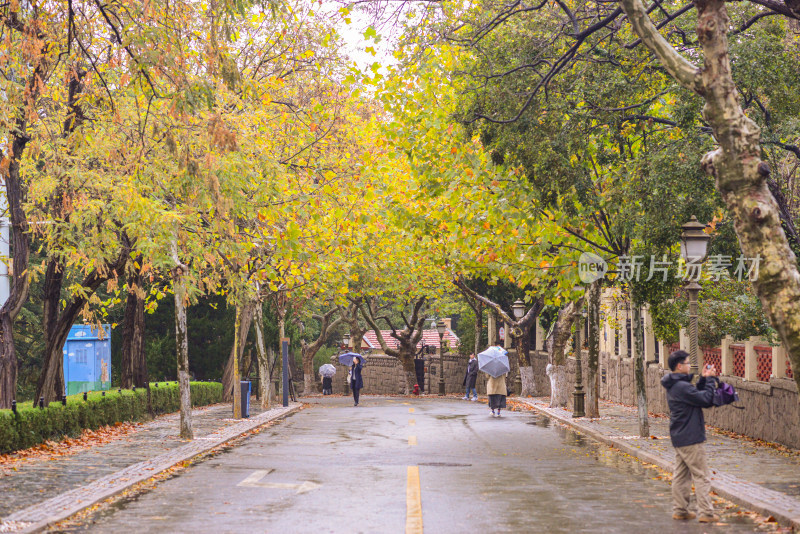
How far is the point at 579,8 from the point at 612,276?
7247 millimetres

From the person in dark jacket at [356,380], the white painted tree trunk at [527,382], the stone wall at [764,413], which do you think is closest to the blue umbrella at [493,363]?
the stone wall at [764,413]

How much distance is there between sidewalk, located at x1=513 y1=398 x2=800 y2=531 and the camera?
10375mm

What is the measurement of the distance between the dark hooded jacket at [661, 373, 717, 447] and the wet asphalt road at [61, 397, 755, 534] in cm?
87

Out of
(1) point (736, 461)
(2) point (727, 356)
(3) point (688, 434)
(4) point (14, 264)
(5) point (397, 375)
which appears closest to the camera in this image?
(3) point (688, 434)

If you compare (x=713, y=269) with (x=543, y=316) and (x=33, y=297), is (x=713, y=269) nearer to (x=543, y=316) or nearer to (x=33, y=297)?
(x=543, y=316)

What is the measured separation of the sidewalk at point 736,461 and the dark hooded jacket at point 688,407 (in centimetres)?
118

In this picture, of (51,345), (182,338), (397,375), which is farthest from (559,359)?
(397,375)

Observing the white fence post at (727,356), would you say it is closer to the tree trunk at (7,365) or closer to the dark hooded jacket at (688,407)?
the dark hooded jacket at (688,407)

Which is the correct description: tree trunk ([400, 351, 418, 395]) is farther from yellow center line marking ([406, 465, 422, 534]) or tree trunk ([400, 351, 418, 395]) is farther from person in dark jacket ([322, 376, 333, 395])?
yellow center line marking ([406, 465, 422, 534])

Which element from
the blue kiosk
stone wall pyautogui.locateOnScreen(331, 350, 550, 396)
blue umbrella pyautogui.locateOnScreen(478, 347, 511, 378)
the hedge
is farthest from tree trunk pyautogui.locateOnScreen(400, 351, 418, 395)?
the blue kiosk

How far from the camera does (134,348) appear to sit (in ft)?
89.4

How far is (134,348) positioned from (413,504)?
731 inches

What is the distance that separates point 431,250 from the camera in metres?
34.3

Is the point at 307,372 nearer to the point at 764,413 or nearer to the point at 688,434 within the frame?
the point at 764,413
